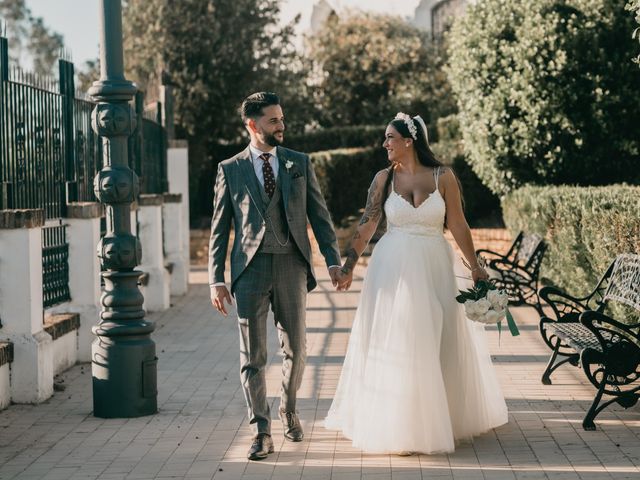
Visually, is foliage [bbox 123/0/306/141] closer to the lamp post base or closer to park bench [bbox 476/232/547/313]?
park bench [bbox 476/232/547/313]

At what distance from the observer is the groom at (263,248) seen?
6898mm

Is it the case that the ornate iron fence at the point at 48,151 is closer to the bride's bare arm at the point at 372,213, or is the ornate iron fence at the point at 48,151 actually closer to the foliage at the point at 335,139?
the bride's bare arm at the point at 372,213

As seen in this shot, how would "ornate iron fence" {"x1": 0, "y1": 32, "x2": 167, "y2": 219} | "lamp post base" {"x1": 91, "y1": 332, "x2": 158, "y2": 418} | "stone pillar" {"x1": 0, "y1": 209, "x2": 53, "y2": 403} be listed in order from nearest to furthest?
"lamp post base" {"x1": 91, "y1": 332, "x2": 158, "y2": 418}, "stone pillar" {"x1": 0, "y1": 209, "x2": 53, "y2": 403}, "ornate iron fence" {"x1": 0, "y1": 32, "x2": 167, "y2": 219}

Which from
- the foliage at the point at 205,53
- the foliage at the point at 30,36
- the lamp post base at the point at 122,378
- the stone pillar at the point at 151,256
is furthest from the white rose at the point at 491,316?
the foliage at the point at 30,36

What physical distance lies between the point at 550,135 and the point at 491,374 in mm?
10121

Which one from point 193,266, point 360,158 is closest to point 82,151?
point 193,266

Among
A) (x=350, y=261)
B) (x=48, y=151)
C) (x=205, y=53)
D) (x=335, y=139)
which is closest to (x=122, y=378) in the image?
(x=350, y=261)

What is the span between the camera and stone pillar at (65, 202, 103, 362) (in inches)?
430

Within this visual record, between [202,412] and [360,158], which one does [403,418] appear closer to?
[202,412]

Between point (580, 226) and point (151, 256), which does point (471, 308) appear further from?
point (151, 256)

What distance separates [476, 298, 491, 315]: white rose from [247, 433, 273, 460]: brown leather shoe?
1447 mm

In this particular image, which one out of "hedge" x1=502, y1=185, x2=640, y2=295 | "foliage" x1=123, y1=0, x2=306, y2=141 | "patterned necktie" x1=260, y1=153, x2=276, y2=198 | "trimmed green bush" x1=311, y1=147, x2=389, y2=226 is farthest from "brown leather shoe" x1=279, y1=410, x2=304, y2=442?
"foliage" x1=123, y1=0, x2=306, y2=141

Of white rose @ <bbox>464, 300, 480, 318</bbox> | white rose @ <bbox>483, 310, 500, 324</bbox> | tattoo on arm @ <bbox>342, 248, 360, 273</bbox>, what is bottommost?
white rose @ <bbox>483, 310, 500, 324</bbox>

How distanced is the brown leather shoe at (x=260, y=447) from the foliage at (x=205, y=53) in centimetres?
2069
